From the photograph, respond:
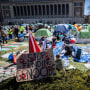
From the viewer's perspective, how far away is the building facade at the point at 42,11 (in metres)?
56.8

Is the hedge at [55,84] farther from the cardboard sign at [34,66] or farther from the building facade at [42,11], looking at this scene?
the building facade at [42,11]

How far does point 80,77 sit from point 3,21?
62268 millimetres

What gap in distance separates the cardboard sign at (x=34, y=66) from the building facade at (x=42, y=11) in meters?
53.3

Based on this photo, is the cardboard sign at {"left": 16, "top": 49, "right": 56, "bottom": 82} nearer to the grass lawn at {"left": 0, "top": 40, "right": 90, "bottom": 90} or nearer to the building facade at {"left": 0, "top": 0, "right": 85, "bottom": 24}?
the grass lawn at {"left": 0, "top": 40, "right": 90, "bottom": 90}

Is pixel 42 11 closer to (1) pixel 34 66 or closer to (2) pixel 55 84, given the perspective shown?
(1) pixel 34 66

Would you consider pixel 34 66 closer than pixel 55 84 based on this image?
No

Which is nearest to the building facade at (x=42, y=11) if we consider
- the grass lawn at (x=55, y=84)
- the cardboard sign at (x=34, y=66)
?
the cardboard sign at (x=34, y=66)

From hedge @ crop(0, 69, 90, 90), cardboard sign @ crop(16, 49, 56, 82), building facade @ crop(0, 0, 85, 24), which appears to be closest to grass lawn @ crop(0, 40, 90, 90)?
hedge @ crop(0, 69, 90, 90)

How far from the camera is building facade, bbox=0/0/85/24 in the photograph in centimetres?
5675

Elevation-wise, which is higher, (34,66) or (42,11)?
(42,11)

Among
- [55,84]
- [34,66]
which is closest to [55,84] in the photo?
[55,84]

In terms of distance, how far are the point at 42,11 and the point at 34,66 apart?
59.6 meters

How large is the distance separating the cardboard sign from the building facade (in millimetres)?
53327

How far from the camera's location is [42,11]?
197ft
